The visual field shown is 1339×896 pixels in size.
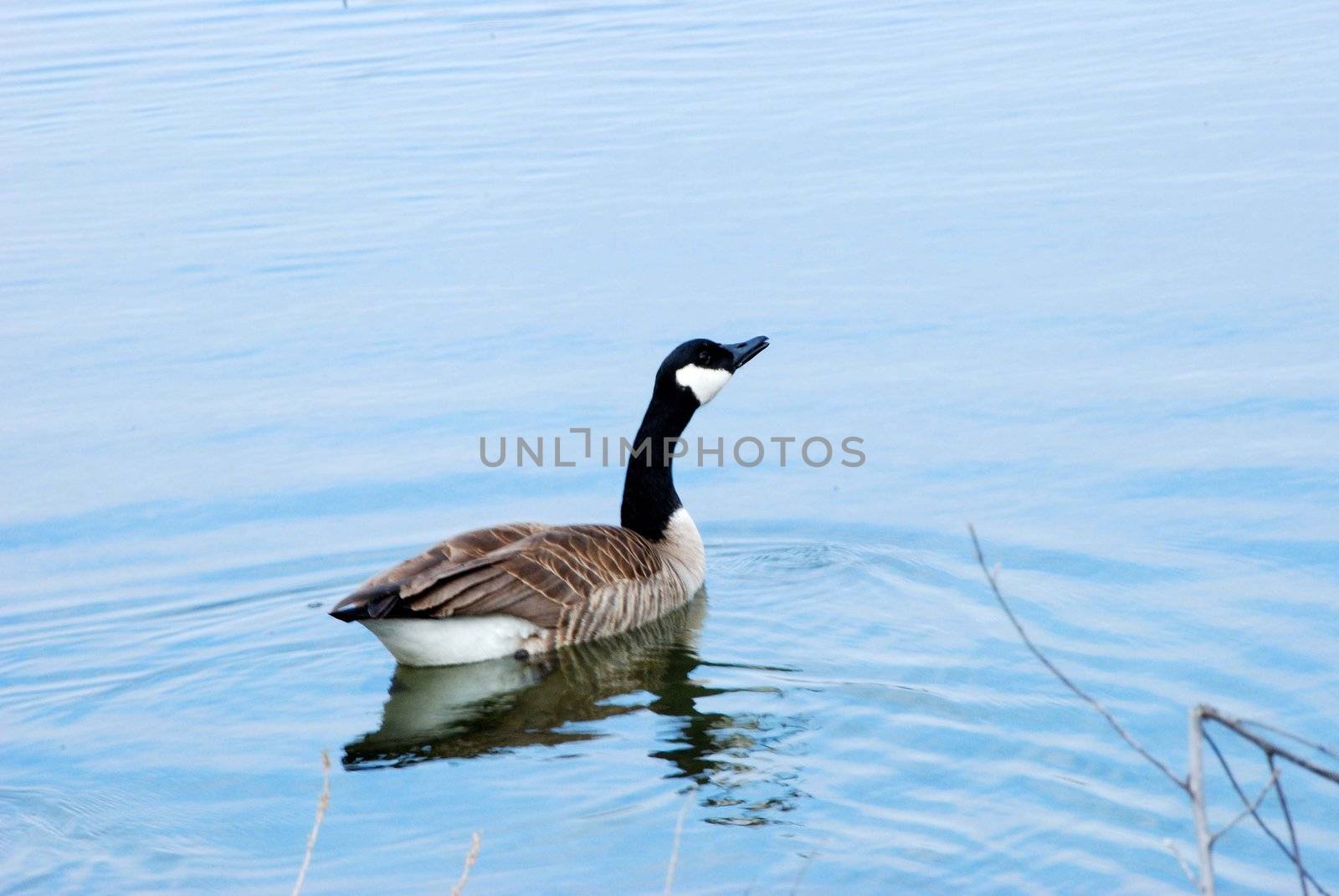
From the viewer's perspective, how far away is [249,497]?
10234 millimetres

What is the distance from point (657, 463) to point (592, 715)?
7.46 ft

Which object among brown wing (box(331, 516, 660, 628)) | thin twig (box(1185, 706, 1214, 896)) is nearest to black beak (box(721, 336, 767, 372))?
brown wing (box(331, 516, 660, 628))

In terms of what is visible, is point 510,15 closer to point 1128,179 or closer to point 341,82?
point 341,82

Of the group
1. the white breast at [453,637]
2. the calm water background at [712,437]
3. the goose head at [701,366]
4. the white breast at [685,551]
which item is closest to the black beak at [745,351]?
the goose head at [701,366]

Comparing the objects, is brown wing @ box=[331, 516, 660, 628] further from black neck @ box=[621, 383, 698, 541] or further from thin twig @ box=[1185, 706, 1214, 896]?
thin twig @ box=[1185, 706, 1214, 896]

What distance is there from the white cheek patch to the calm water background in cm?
89

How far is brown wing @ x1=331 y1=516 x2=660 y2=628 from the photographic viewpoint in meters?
7.35

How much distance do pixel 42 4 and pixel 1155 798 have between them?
3100 cm

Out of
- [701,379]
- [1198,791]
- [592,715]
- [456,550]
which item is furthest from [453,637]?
[1198,791]

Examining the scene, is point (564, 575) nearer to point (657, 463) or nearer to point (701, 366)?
point (657, 463)

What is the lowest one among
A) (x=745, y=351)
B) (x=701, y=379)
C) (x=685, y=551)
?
(x=685, y=551)

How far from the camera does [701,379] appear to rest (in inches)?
359

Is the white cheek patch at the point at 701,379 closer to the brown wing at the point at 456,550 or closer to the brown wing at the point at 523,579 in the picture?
the brown wing at the point at 523,579

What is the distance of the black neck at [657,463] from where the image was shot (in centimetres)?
915
